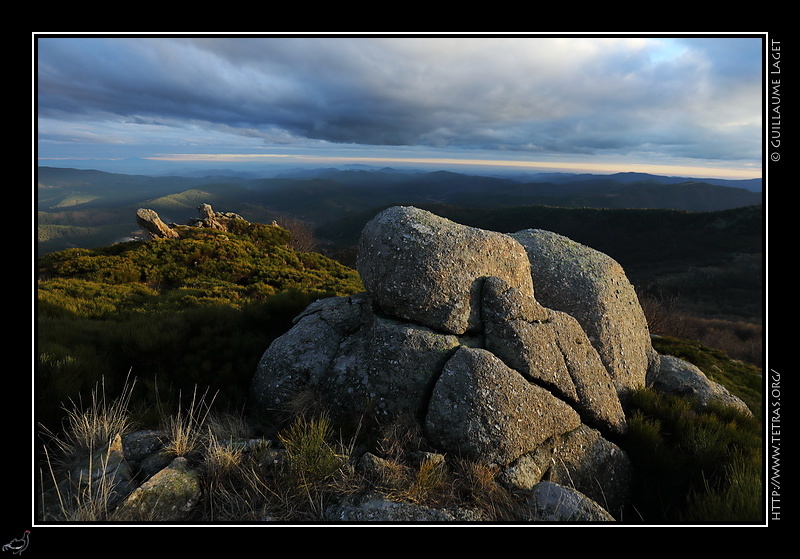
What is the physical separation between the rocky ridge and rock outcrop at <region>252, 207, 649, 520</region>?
0.02m

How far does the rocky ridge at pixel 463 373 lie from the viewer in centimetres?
457

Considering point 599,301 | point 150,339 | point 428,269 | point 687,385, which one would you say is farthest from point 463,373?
point 687,385

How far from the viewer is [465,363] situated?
562 centimetres

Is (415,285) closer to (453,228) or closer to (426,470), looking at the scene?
(453,228)

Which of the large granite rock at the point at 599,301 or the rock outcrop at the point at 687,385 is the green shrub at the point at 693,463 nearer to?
the rock outcrop at the point at 687,385

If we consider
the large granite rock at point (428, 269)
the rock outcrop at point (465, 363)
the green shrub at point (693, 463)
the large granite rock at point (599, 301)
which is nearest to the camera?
the green shrub at point (693, 463)

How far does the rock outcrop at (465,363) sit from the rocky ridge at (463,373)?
22 mm

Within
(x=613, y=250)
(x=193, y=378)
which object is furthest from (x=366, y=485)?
(x=613, y=250)

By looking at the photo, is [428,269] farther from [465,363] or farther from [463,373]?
[463,373]

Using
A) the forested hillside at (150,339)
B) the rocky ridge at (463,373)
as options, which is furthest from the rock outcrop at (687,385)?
the forested hillside at (150,339)

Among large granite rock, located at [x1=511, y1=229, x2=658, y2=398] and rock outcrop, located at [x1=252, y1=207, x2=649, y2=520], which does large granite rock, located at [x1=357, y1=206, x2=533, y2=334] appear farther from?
large granite rock, located at [x1=511, y1=229, x2=658, y2=398]

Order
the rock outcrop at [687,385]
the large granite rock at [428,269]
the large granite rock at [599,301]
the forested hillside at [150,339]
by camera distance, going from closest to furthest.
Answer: the forested hillside at [150,339] → the large granite rock at [428,269] → the large granite rock at [599,301] → the rock outcrop at [687,385]

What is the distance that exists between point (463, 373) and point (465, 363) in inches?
6.6

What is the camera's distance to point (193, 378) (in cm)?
668
